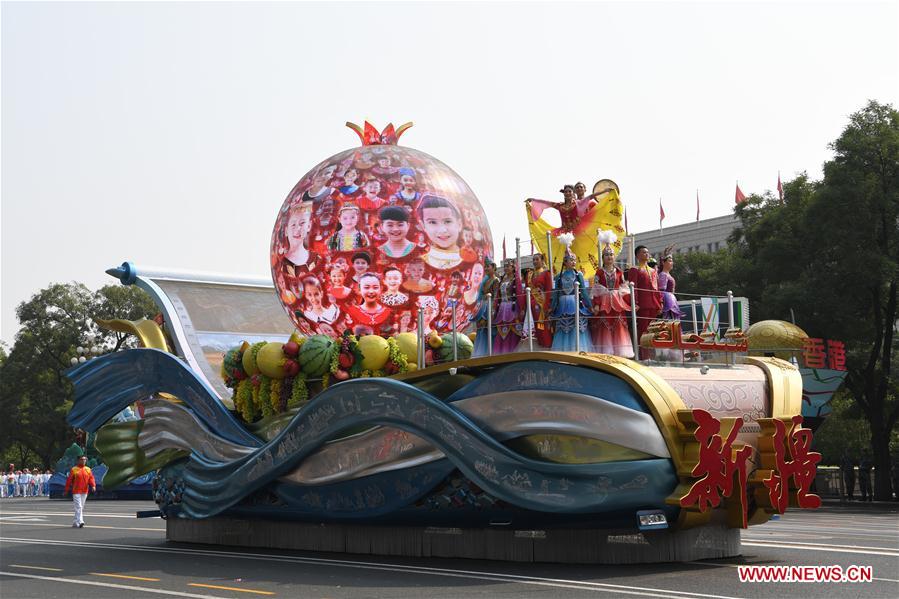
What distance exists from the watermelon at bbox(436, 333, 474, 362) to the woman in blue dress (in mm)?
1974

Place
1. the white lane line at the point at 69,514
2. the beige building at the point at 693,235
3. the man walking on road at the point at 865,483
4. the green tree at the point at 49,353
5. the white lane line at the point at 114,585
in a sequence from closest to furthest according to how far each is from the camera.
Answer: the white lane line at the point at 114,585
the white lane line at the point at 69,514
the man walking on road at the point at 865,483
the green tree at the point at 49,353
the beige building at the point at 693,235

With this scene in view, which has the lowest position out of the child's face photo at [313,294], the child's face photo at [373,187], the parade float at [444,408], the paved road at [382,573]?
the paved road at [382,573]

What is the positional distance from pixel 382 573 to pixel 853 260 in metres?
23.0

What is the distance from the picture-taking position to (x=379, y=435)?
15.4m

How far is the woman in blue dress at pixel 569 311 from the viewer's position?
14.8m

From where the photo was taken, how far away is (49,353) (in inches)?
2510

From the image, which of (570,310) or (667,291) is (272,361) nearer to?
(570,310)

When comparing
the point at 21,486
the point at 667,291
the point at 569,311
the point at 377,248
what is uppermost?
the point at 377,248

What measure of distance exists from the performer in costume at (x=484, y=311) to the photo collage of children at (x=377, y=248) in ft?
Answer: 2.51

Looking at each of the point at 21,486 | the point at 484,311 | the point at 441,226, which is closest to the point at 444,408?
the point at 484,311

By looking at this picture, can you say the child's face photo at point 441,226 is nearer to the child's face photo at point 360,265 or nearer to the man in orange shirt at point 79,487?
the child's face photo at point 360,265

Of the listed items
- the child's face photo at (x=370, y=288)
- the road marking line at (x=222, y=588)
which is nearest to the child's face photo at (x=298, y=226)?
the child's face photo at (x=370, y=288)

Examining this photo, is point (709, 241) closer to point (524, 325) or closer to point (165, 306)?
point (165, 306)

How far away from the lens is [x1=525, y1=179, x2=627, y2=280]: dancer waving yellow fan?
16516 millimetres
